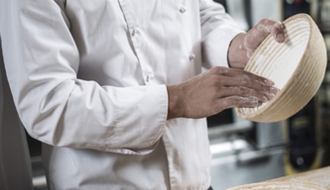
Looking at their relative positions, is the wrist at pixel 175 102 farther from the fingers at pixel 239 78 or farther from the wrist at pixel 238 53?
the wrist at pixel 238 53

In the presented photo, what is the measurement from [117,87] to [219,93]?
220 mm

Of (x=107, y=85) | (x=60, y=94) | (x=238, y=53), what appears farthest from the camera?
(x=238, y=53)

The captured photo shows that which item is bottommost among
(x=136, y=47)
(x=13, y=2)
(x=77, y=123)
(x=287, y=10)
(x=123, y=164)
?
(x=287, y=10)

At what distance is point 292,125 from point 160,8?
1.95 m

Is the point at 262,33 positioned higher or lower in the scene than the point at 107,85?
higher

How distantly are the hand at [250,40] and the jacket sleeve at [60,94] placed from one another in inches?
10.5

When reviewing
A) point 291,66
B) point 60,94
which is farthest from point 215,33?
point 60,94

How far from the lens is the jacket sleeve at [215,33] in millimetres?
1209

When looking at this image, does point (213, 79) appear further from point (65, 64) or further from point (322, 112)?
point (322, 112)

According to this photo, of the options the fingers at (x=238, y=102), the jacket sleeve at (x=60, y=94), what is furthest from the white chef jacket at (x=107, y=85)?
the fingers at (x=238, y=102)

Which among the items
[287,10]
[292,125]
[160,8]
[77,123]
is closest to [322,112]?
[292,125]

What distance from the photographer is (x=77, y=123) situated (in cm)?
95

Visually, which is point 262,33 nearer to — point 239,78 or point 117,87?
point 239,78

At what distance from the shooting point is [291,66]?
102 cm
